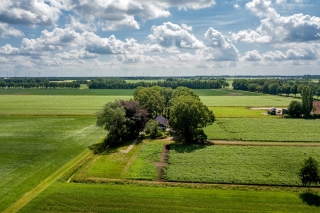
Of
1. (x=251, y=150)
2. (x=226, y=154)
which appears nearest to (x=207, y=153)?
(x=226, y=154)

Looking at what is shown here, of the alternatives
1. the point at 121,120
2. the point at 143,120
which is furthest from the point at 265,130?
the point at 121,120

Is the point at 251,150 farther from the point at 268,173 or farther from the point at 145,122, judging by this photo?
the point at 145,122

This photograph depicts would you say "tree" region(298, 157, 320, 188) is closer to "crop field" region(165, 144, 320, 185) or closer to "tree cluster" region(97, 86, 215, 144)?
"crop field" region(165, 144, 320, 185)

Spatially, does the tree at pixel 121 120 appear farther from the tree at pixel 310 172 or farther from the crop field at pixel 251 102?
the crop field at pixel 251 102

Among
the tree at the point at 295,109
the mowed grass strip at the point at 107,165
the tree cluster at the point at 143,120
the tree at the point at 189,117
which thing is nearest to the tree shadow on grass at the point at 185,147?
the tree cluster at the point at 143,120

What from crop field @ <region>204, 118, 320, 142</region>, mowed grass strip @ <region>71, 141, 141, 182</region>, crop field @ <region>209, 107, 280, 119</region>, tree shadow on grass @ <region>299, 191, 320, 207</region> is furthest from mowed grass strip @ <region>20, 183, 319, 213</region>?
crop field @ <region>209, 107, 280, 119</region>
